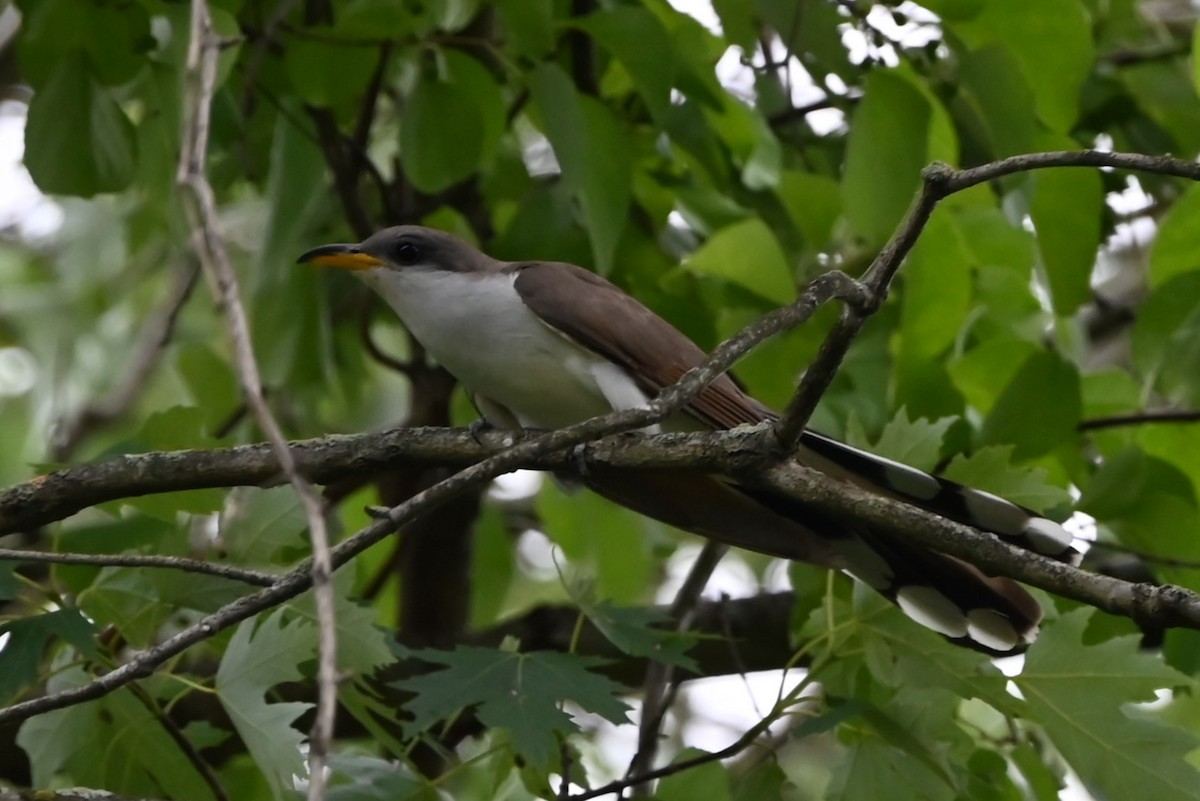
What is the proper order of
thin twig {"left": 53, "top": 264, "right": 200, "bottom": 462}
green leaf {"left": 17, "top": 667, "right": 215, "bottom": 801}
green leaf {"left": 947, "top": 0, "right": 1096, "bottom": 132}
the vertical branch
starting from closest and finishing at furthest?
the vertical branch < green leaf {"left": 17, "top": 667, "right": 215, "bottom": 801} < green leaf {"left": 947, "top": 0, "right": 1096, "bottom": 132} < thin twig {"left": 53, "top": 264, "right": 200, "bottom": 462}

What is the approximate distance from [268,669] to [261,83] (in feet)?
6.92

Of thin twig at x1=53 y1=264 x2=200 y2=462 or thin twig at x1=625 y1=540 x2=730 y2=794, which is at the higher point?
thin twig at x1=625 y1=540 x2=730 y2=794

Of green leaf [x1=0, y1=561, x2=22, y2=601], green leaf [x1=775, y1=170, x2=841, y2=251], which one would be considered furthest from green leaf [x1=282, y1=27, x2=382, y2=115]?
green leaf [x1=0, y1=561, x2=22, y2=601]

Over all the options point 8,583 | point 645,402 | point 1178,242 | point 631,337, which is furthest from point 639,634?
point 1178,242

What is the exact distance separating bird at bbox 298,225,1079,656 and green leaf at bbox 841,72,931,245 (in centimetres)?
54

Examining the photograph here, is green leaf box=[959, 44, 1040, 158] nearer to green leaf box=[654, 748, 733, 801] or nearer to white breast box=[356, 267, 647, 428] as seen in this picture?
white breast box=[356, 267, 647, 428]

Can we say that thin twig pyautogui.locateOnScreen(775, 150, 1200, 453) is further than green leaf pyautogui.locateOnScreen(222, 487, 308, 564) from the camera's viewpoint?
No

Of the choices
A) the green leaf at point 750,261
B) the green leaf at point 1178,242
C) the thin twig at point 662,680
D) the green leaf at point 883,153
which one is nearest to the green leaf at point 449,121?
the green leaf at point 750,261

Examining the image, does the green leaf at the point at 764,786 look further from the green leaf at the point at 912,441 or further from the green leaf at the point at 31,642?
the green leaf at the point at 31,642

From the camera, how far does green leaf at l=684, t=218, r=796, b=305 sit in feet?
11.9

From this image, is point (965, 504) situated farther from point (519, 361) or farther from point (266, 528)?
point (266, 528)

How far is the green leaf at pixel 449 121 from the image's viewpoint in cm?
378

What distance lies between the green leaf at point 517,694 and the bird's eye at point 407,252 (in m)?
1.40

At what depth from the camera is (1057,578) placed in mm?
2258
